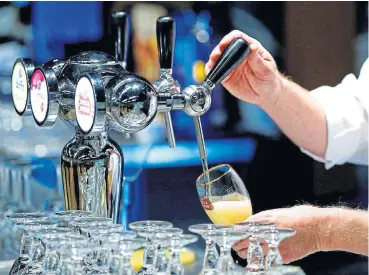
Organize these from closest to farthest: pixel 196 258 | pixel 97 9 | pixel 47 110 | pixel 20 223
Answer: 1. pixel 20 223
2. pixel 47 110
3. pixel 196 258
4. pixel 97 9

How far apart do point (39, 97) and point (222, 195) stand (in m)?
0.36

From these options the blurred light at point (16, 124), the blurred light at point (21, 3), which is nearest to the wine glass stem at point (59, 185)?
the blurred light at point (16, 124)

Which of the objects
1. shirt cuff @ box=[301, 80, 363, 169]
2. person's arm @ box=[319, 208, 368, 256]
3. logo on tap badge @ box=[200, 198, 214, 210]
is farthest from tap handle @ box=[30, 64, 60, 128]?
shirt cuff @ box=[301, 80, 363, 169]

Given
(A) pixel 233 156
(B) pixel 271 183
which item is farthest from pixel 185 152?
(B) pixel 271 183

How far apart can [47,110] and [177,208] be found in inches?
35.3

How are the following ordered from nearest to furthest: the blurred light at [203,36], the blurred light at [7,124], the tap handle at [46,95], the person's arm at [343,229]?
the tap handle at [46,95]
the person's arm at [343,229]
the blurred light at [7,124]
the blurred light at [203,36]

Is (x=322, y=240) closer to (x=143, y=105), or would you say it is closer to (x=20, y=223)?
(x=143, y=105)

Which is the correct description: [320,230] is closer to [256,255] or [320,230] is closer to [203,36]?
[256,255]

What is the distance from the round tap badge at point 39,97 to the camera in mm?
1381

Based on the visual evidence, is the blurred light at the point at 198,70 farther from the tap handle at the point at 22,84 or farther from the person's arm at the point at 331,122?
the tap handle at the point at 22,84

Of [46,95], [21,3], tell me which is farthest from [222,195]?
[21,3]

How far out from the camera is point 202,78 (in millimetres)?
2422

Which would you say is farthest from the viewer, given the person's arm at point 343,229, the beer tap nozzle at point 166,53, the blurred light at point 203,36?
the blurred light at point 203,36

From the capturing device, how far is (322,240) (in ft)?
5.37
